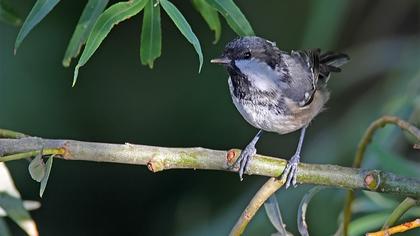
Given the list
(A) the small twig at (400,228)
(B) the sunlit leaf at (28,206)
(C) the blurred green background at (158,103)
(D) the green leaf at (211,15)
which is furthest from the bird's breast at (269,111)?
(C) the blurred green background at (158,103)

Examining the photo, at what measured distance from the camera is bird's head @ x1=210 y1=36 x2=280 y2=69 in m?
2.67

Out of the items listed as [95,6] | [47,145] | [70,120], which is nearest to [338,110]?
[70,120]

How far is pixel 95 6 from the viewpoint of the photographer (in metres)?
2.33

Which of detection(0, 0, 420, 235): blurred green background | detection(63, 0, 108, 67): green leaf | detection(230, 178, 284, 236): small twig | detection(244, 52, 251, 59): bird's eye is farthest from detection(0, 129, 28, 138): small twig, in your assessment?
detection(0, 0, 420, 235): blurred green background

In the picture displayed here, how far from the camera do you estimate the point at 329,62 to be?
10.9 ft

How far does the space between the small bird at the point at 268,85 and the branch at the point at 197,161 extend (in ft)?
1.70

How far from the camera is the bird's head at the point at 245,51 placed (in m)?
2.67

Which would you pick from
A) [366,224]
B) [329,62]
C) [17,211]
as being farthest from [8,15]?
[366,224]

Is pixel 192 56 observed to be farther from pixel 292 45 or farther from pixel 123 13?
pixel 123 13

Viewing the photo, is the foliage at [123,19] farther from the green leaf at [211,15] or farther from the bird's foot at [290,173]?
the bird's foot at [290,173]

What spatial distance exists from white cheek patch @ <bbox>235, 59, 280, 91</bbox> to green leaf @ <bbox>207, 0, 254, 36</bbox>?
288 mm

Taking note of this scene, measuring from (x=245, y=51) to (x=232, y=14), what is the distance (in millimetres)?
346

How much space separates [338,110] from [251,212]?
3058mm

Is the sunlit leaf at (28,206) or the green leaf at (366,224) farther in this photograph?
the green leaf at (366,224)
